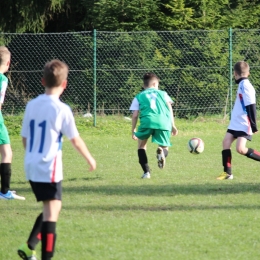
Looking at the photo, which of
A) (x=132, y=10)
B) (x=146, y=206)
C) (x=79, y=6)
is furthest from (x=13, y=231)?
(x=79, y=6)

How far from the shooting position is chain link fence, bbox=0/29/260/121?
17.7 metres

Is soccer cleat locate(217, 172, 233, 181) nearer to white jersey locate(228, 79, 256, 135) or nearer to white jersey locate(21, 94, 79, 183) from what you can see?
white jersey locate(228, 79, 256, 135)

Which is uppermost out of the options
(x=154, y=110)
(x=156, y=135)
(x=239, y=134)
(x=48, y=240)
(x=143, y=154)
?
(x=154, y=110)

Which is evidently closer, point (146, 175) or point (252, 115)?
point (252, 115)

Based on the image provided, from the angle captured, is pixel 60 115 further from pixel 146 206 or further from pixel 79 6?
pixel 79 6

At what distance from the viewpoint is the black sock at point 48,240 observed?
195 inches

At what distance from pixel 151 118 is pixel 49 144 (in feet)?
15.4

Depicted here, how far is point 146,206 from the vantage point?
24.8ft

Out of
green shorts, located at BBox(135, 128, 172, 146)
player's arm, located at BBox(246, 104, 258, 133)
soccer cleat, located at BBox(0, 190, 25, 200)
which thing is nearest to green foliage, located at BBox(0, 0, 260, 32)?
green shorts, located at BBox(135, 128, 172, 146)

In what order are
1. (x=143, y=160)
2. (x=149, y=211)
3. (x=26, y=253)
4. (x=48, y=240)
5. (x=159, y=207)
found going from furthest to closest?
(x=143, y=160) < (x=159, y=207) < (x=149, y=211) < (x=26, y=253) < (x=48, y=240)

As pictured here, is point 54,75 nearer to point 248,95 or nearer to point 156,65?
point 248,95

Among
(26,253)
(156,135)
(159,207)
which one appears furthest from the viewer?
(156,135)

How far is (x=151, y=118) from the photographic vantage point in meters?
9.62

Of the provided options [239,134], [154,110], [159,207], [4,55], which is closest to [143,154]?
[154,110]
